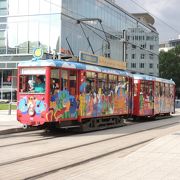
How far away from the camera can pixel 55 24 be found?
166 feet

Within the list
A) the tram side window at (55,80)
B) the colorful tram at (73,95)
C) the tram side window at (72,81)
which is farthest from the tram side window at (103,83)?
the tram side window at (55,80)

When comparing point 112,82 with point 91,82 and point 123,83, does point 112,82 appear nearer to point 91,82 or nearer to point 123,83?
point 123,83

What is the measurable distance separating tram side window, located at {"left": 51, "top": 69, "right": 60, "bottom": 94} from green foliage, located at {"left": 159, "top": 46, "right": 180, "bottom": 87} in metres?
98.7

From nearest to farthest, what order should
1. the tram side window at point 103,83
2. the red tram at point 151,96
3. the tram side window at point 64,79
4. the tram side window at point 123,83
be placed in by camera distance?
1. the tram side window at point 64,79
2. the tram side window at point 103,83
3. the tram side window at point 123,83
4. the red tram at point 151,96

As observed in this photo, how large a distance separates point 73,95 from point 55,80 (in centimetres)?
154

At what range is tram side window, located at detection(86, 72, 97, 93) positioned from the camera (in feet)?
71.0

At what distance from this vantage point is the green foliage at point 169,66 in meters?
117

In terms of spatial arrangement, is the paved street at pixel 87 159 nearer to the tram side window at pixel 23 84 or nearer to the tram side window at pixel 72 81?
the tram side window at pixel 23 84

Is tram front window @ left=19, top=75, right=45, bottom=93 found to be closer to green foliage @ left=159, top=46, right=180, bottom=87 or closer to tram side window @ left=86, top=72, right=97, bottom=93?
tram side window @ left=86, top=72, right=97, bottom=93

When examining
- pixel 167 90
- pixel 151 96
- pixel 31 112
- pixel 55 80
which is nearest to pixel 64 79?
pixel 55 80

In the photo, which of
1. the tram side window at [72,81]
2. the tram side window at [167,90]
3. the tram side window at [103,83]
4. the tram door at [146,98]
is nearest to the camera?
the tram side window at [72,81]

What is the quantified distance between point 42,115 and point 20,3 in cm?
3591

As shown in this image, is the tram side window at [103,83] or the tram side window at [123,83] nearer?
the tram side window at [103,83]

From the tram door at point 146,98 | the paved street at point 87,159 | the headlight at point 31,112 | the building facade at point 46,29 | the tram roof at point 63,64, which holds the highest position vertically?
the building facade at point 46,29
